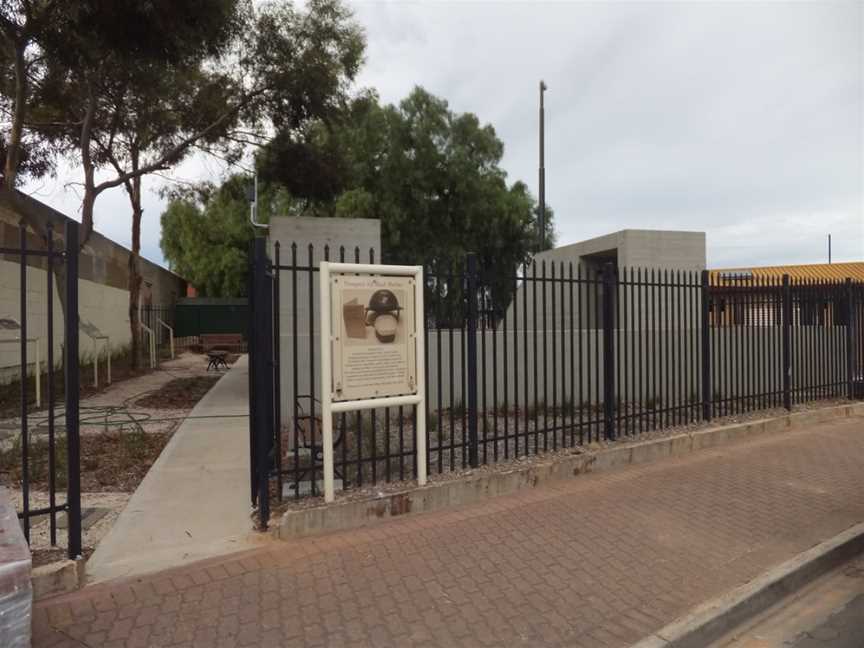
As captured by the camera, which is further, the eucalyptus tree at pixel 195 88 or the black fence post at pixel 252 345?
the eucalyptus tree at pixel 195 88

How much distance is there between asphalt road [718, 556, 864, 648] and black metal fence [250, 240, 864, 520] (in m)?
2.43

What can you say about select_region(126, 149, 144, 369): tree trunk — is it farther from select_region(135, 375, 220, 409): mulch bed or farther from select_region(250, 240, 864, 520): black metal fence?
select_region(250, 240, 864, 520): black metal fence

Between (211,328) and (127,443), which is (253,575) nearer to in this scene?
(127,443)

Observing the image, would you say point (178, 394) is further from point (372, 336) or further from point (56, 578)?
point (56, 578)

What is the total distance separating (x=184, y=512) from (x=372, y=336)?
2.03 meters

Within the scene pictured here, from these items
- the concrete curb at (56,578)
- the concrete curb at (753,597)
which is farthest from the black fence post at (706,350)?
the concrete curb at (56,578)

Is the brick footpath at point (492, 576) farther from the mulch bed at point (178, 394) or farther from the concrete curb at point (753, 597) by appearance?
the mulch bed at point (178, 394)

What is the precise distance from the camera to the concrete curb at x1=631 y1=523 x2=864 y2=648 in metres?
3.24

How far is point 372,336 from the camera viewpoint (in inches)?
184

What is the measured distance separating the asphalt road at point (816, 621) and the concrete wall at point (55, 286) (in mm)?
7608

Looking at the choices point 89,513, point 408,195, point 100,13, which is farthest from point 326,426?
point 408,195

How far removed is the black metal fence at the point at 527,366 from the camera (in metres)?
4.76

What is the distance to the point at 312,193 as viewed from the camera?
1395cm

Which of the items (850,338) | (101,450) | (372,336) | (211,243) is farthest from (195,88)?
(211,243)
